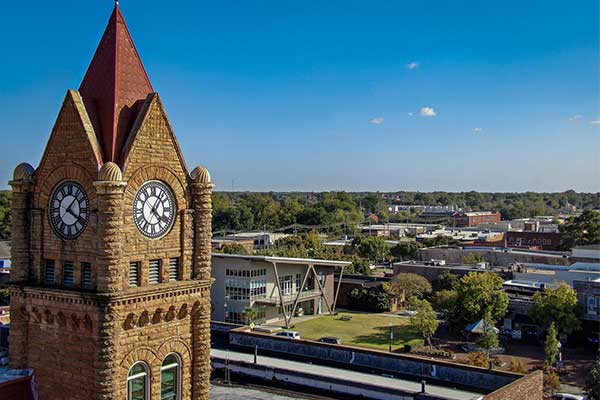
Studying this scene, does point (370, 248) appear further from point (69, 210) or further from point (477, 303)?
point (69, 210)

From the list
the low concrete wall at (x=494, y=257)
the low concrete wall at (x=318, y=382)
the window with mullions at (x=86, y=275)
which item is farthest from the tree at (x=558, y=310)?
the window with mullions at (x=86, y=275)

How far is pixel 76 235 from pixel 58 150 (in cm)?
243

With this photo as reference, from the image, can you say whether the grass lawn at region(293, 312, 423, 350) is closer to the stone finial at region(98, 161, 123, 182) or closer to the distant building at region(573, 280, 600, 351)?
the distant building at region(573, 280, 600, 351)

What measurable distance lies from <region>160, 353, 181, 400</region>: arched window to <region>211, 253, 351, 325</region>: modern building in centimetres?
5023

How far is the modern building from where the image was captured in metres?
70.6

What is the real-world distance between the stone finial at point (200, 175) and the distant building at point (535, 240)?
118909 millimetres

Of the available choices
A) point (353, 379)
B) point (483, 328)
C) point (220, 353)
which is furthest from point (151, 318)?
point (483, 328)

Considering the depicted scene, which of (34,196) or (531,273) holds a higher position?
(34,196)

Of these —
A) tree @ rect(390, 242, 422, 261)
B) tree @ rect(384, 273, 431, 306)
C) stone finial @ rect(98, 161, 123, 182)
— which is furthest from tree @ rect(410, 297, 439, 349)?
tree @ rect(390, 242, 422, 261)

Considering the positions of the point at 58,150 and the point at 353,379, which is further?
the point at 353,379

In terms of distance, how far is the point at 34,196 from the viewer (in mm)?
17906

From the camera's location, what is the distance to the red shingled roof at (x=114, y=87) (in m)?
17.2

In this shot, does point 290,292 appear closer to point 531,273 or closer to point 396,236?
point 531,273

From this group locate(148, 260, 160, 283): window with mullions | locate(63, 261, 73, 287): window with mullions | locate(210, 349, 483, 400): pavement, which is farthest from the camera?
locate(210, 349, 483, 400): pavement
